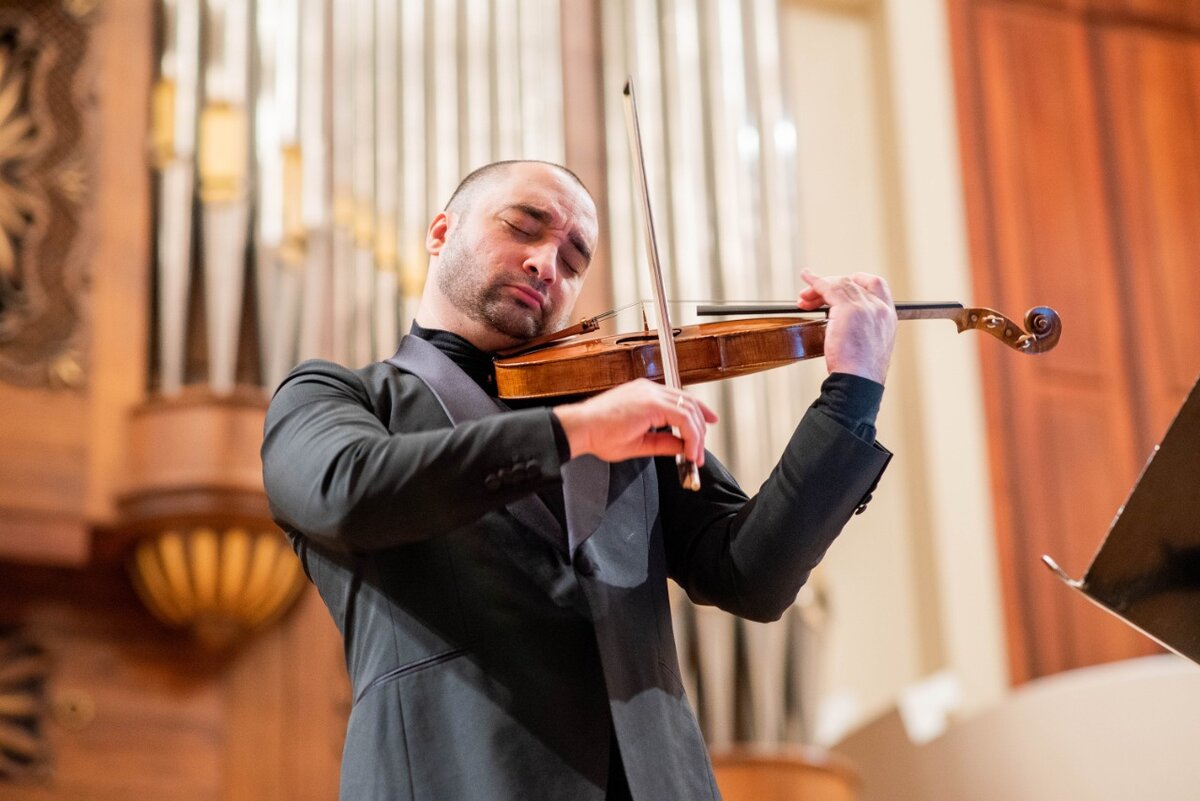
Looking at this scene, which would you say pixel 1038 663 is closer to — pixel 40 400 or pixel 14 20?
pixel 40 400

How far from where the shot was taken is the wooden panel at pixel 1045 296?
520cm

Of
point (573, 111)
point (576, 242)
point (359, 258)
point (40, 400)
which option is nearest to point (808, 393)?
point (573, 111)

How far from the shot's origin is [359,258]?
4.20 meters

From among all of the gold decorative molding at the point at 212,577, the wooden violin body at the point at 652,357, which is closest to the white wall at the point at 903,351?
the gold decorative molding at the point at 212,577

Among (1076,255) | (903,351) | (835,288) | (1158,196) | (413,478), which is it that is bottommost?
(413,478)

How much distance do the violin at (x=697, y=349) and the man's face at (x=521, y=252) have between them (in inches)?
1.8

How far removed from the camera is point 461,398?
192cm

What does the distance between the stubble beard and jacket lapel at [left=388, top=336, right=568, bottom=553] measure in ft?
0.28

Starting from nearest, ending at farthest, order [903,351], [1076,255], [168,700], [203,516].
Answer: [203,516] < [168,700] < [903,351] < [1076,255]

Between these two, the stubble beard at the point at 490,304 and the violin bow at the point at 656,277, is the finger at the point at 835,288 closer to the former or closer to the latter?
the violin bow at the point at 656,277

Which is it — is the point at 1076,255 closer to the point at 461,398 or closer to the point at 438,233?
the point at 438,233

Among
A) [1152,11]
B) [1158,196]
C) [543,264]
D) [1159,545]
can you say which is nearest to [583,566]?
[543,264]

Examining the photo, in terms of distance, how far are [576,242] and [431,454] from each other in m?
0.58

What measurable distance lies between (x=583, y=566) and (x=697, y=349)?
352mm
